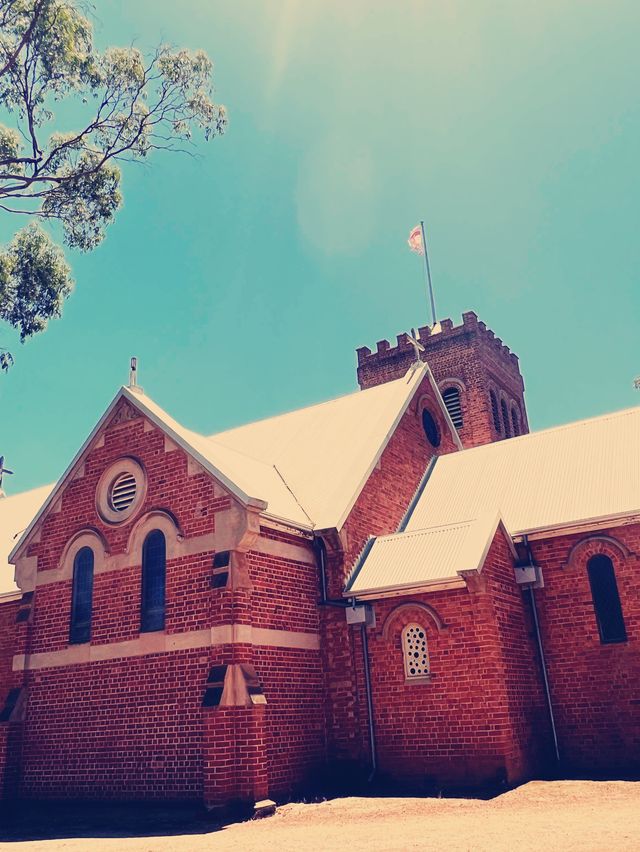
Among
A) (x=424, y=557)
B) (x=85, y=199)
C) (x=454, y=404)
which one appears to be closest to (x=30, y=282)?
(x=85, y=199)

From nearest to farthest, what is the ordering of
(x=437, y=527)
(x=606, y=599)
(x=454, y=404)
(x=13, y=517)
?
1. (x=606, y=599)
2. (x=437, y=527)
3. (x=13, y=517)
4. (x=454, y=404)

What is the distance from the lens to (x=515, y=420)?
41.5 m

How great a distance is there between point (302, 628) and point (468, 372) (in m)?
23.7

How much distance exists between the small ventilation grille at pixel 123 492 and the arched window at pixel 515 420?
88.5 ft

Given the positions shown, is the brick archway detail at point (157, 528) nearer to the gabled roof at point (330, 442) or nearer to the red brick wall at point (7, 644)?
the gabled roof at point (330, 442)

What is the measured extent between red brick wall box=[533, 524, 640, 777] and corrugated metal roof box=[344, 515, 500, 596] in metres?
2.24

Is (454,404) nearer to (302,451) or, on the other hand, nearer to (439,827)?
(302,451)

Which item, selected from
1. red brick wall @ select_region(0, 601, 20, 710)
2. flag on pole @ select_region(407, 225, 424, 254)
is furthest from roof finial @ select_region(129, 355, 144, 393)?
flag on pole @ select_region(407, 225, 424, 254)

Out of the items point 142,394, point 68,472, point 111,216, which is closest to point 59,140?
point 111,216

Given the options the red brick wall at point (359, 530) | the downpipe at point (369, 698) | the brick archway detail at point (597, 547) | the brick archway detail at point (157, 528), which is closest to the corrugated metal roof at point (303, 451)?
the red brick wall at point (359, 530)

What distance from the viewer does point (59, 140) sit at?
60.0ft

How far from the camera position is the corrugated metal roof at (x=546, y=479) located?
1769 centimetres

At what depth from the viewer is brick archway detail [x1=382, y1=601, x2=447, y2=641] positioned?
1575 cm

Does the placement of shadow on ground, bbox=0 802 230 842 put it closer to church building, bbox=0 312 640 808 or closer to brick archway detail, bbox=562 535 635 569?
church building, bbox=0 312 640 808
